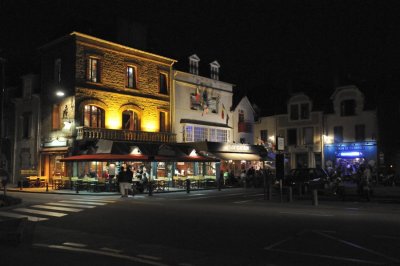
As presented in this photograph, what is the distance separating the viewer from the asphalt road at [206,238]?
7.76 metres

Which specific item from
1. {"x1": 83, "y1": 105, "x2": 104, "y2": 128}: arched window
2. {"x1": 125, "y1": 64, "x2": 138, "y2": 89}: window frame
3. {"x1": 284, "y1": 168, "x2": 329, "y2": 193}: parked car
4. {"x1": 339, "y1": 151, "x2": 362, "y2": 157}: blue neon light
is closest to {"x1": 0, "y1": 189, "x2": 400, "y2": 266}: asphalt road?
{"x1": 284, "y1": 168, "x2": 329, "y2": 193}: parked car

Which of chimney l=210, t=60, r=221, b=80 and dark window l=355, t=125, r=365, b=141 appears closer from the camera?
chimney l=210, t=60, r=221, b=80

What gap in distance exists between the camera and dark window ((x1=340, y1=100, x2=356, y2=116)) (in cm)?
4322

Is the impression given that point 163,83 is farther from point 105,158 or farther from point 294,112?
point 294,112

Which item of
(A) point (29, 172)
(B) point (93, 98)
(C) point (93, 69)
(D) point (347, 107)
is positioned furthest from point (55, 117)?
(D) point (347, 107)

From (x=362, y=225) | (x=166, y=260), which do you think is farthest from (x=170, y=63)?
(x=166, y=260)

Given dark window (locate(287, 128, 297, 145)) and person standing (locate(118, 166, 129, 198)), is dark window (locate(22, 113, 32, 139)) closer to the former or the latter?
person standing (locate(118, 166, 129, 198))

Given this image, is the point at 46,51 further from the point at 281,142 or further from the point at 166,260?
the point at 166,260

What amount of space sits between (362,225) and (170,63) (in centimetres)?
2583

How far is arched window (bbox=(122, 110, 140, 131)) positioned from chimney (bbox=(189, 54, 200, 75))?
716cm

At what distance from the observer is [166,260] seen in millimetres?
7738

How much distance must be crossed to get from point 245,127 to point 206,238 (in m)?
33.0

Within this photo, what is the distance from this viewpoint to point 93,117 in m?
30.2

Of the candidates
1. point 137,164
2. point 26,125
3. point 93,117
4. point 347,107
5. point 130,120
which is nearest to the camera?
point 93,117
